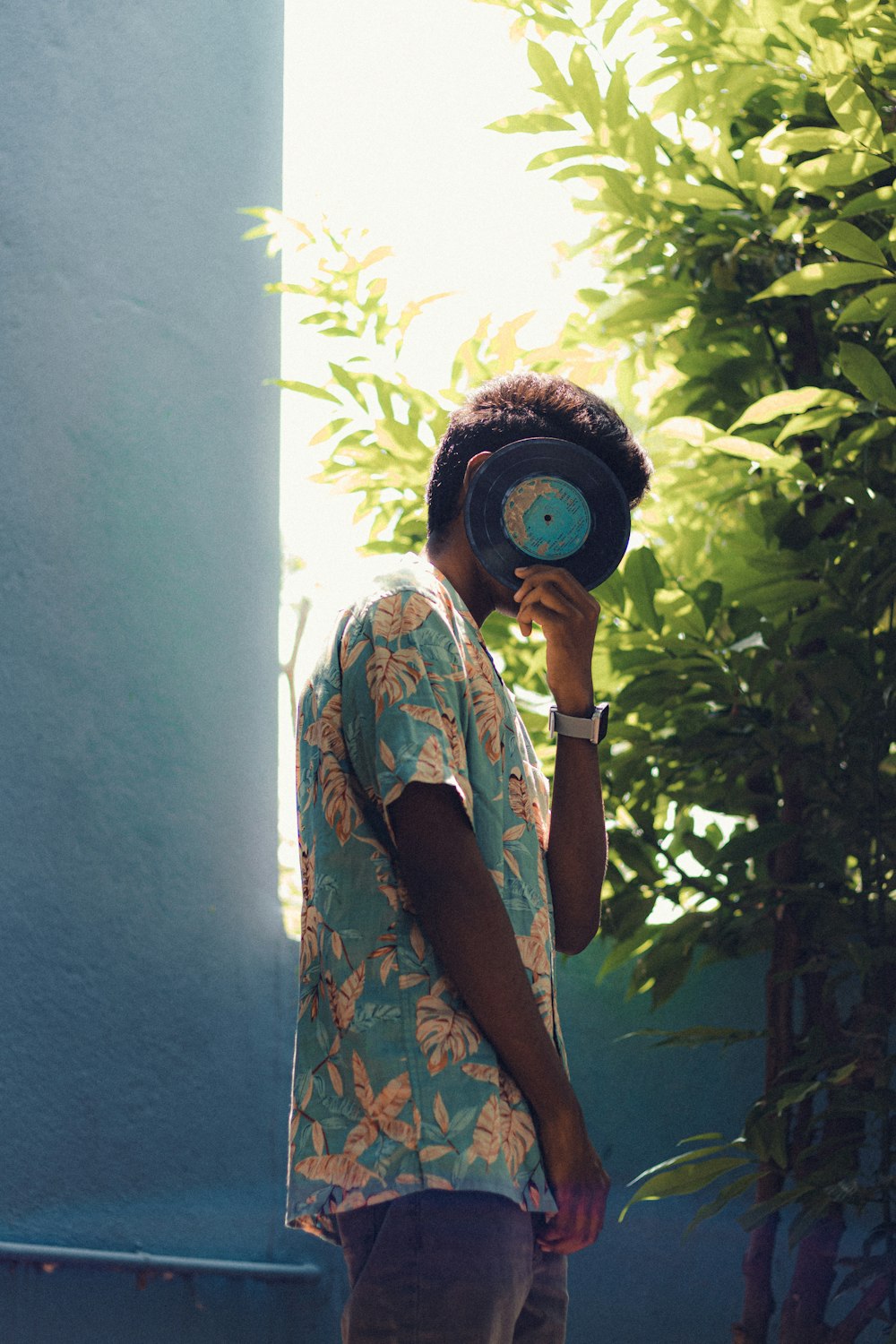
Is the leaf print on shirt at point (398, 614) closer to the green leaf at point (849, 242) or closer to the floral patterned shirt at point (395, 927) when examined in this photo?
the floral patterned shirt at point (395, 927)

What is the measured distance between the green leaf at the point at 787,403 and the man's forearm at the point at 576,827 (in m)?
0.47

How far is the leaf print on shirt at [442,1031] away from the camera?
1124 millimetres

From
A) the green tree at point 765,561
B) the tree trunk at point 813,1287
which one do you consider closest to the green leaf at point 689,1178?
the green tree at point 765,561

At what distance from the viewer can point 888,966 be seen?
1.83 metres

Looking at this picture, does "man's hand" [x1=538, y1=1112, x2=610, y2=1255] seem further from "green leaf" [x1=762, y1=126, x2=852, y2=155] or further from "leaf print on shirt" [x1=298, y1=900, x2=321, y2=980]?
"green leaf" [x1=762, y1=126, x2=852, y2=155]

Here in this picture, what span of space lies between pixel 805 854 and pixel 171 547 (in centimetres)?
146

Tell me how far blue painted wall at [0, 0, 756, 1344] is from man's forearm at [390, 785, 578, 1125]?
52.2 inches

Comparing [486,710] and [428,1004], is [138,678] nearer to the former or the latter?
[486,710]

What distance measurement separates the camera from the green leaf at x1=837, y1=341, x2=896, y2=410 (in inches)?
60.5

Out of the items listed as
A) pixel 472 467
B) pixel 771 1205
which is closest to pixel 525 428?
pixel 472 467

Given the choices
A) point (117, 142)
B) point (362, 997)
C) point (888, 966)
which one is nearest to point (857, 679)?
point (888, 966)

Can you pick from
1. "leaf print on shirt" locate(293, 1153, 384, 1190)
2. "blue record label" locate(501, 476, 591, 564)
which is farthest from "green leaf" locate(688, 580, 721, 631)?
"leaf print on shirt" locate(293, 1153, 384, 1190)

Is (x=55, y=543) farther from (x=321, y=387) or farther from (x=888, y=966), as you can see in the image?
(x=888, y=966)

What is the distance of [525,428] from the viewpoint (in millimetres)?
1437
